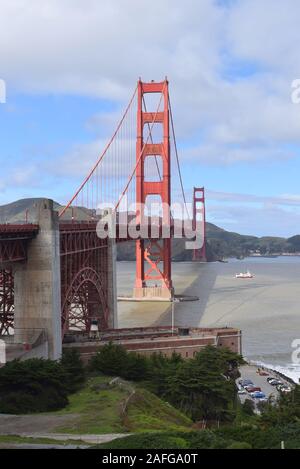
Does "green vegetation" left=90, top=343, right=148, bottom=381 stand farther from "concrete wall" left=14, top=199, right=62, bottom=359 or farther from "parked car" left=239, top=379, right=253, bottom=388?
"parked car" left=239, top=379, right=253, bottom=388

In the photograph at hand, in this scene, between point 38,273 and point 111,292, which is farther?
point 111,292

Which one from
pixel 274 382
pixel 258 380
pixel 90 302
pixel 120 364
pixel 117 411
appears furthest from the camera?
pixel 90 302

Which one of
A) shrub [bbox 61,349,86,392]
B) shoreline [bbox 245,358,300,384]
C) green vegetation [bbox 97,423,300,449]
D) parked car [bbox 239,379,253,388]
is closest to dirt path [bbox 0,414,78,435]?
green vegetation [bbox 97,423,300,449]

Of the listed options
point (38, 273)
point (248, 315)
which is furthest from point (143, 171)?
point (38, 273)

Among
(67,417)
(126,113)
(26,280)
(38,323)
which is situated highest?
(126,113)

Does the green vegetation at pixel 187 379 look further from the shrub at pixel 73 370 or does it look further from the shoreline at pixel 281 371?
the shoreline at pixel 281 371

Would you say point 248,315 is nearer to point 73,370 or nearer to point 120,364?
point 120,364
